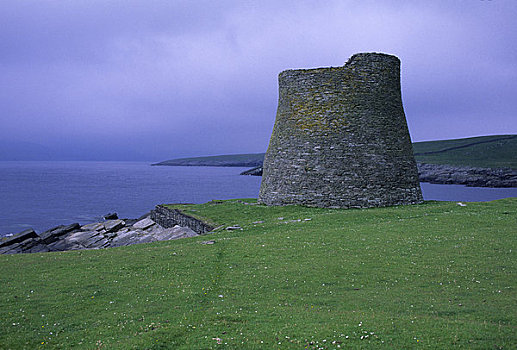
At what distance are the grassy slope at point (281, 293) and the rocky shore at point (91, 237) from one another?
1187 centimetres

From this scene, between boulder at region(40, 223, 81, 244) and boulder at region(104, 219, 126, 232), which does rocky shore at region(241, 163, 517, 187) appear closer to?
boulder at region(104, 219, 126, 232)

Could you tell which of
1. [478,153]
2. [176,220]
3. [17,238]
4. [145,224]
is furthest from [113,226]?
[478,153]

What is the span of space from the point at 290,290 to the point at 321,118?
722 inches

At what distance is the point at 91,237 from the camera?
1201 inches

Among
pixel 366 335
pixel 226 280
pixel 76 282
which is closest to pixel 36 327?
pixel 76 282

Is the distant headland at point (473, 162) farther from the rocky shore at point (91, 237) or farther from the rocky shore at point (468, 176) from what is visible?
the rocky shore at point (91, 237)

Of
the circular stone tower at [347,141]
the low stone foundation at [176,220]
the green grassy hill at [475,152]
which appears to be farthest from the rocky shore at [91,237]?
the green grassy hill at [475,152]

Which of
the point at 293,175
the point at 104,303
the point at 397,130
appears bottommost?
the point at 104,303

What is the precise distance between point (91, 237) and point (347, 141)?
21.4 m

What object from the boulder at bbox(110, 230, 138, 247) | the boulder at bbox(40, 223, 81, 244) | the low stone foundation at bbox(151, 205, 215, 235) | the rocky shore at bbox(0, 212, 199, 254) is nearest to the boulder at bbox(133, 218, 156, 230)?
the rocky shore at bbox(0, 212, 199, 254)

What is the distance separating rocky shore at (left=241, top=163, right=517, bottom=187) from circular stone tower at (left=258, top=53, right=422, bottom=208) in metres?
89.6

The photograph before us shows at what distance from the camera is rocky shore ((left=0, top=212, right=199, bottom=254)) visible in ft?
87.7

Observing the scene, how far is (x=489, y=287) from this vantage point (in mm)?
9289

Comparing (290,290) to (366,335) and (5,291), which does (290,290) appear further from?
(5,291)
